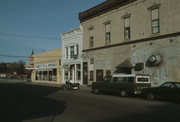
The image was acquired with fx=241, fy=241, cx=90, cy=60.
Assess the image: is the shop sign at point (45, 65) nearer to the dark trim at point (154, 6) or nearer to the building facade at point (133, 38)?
the building facade at point (133, 38)

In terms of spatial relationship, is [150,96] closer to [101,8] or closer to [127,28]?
[127,28]

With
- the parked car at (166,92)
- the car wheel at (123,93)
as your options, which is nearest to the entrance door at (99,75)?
the car wheel at (123,93)

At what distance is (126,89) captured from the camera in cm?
1903

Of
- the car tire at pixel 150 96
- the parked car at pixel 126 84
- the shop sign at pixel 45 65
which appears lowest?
the car tire at pixel 150 96

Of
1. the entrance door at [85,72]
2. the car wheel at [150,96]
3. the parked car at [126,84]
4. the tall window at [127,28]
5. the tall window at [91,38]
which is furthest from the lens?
the entrance door at [85,72]

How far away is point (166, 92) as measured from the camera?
53.7 feet

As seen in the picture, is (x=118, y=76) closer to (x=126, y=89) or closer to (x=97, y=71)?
(x=126, y=89)

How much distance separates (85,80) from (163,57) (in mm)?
13934

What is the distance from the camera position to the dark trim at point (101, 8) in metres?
28.0

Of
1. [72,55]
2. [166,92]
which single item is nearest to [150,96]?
[166,92]

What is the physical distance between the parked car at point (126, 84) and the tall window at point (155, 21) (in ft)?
19.8

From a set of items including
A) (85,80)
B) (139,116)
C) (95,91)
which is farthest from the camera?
(85,80)

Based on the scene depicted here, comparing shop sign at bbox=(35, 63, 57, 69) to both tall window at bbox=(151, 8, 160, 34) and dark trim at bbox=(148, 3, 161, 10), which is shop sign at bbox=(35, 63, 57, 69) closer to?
tall window at bbox=(151, 8, 160, 34)

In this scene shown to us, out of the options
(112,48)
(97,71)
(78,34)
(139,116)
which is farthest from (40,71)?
(139,116)
